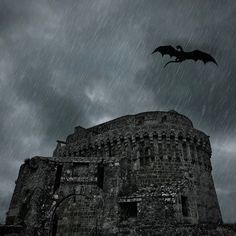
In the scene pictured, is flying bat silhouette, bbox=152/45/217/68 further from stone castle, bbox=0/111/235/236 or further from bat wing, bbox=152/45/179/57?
stone castle, bbox=0/111/235/236

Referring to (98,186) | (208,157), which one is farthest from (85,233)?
(208,157)

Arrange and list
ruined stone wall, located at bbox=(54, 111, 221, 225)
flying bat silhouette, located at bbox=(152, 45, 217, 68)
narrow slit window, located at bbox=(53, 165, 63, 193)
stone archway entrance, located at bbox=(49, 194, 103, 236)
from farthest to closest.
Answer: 1. ruined stone wall, located at bbox=(54, 111, 221, 225)
2. narrow slit window, located at bbox=(53, 165, 63, 193)
3. stone archway entrance, located at bbox=(49, 194, 103, 236)
4. flying bat silhouette, located at bbox=(152, 45, 217, 68)

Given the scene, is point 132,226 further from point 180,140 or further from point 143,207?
point 180,140

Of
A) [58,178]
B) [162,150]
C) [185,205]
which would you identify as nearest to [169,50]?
[162,150]

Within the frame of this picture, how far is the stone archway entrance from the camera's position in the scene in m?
14.5

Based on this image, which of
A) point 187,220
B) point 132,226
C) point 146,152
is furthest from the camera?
point 146,152

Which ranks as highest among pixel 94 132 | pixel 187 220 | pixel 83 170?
pixel 94 132

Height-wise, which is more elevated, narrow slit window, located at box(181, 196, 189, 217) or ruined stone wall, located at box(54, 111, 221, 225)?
ruined stone wall, located at box(54, 111, 221, 225)

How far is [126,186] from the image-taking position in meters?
16.6

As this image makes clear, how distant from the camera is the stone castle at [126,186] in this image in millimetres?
13867

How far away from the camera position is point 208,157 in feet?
72.7

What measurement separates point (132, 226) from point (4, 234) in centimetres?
729

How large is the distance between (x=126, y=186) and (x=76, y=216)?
384 cm

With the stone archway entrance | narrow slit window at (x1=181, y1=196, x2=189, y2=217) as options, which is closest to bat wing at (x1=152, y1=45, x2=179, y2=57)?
narrow slit window at (x1=181, y1=196, x2=189, y2=217)
